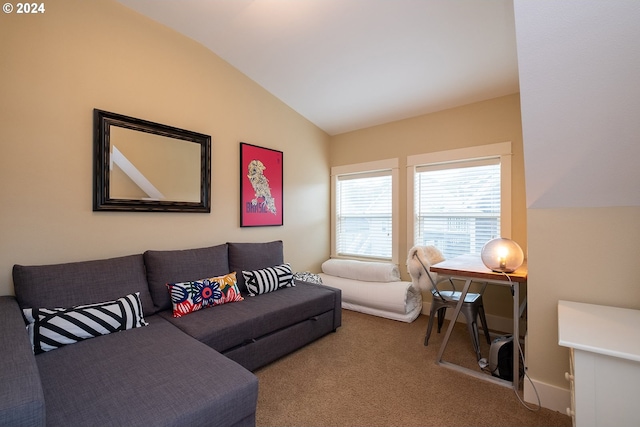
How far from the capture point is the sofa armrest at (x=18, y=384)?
0.85 m

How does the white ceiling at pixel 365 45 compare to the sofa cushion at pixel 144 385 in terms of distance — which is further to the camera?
the white ceiling at pixel 365 45

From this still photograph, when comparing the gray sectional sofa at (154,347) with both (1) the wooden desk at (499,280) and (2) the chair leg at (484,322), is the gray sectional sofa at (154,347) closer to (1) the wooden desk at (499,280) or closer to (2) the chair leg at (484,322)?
(1) the wooden desk at (499,280)

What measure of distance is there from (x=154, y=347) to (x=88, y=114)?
5.93 ft

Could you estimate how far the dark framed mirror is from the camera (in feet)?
7.20

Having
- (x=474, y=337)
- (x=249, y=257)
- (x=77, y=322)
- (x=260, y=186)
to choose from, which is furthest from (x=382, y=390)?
(x=260, y=186)

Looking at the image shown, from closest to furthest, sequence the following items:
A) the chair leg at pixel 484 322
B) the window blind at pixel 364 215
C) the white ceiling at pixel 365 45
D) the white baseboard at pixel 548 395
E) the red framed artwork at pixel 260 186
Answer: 1. the white baseboard at pixel 548 395
2. the white ceiling at pixel 365 45
3. the chair leg at pixel 484 322
4. the red framed artwork at pixel 260 186
5. the window blind at pixel 364 215

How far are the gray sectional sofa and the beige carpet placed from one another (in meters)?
0.27

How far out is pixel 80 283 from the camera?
1.83m

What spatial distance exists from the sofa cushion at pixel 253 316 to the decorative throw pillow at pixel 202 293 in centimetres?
7

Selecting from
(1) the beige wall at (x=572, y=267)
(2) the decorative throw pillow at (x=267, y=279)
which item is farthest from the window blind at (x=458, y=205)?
(2) the decorative throw pillow at (x=267, y=279)

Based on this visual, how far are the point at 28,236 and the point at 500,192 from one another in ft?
13.2

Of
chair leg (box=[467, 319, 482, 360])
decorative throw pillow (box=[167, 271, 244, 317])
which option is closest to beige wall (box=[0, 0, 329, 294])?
decorative throw pillow (box=[167, 271, 244, 317])

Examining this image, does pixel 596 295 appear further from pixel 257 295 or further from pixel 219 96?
pixel 219 96

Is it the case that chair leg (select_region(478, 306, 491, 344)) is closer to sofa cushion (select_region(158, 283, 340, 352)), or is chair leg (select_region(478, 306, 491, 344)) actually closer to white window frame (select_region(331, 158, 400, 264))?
white window frame (select_region(331, 158, 400, 264))
